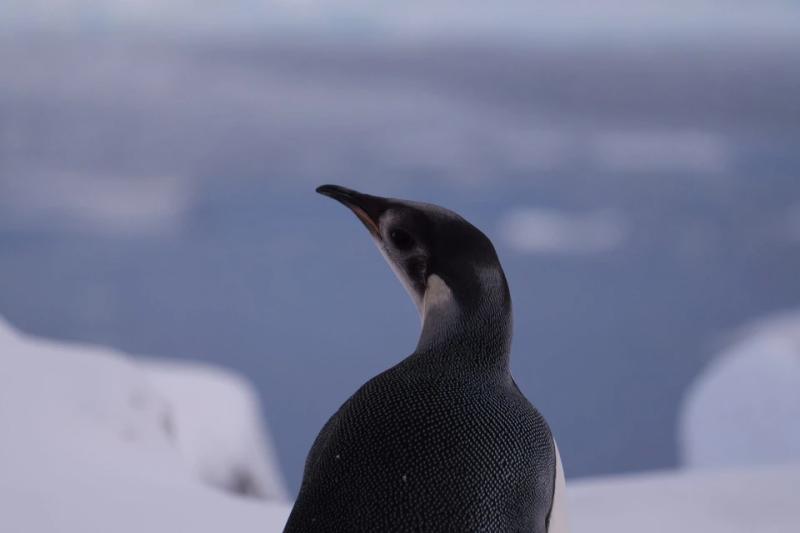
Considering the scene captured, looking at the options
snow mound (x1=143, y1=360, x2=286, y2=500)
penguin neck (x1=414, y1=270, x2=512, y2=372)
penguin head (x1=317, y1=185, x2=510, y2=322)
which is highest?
penguin head (x1=317, y1=185, x2=510, y2=322)

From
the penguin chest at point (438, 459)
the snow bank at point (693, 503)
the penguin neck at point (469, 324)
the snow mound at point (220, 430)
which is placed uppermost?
the penguin neck at point (469, 324)

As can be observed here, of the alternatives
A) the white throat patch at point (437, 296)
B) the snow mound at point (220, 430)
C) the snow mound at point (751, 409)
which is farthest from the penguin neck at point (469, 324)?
the snow mound at point (751, 409)

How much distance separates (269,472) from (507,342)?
296 centimetres

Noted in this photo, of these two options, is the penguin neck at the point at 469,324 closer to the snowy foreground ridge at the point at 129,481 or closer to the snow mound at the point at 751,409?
the snowy foreground ridge at the point at 129,481

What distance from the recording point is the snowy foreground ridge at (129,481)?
70.3 inches

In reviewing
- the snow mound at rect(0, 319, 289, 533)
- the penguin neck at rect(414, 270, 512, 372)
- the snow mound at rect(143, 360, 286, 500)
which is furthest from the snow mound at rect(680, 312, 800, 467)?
the penguin neck at rect(414, 270, 512, 372)

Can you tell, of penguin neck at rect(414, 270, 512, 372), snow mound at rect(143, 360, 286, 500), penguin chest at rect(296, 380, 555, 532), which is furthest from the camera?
snow mound at rect(143, 360, 286, 500)

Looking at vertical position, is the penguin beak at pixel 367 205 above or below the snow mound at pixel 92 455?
above

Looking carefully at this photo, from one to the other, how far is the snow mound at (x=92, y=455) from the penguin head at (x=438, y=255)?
89 cm

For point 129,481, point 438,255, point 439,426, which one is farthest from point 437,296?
point 129,481

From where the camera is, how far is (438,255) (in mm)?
1110

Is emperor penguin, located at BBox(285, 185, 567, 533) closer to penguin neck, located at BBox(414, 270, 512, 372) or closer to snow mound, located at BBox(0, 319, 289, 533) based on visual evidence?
penguin neck, located at BBox(414, 270, 512, 372)

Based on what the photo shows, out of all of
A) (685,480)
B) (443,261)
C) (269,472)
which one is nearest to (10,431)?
(443,261)

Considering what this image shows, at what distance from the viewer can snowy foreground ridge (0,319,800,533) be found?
179 cm
